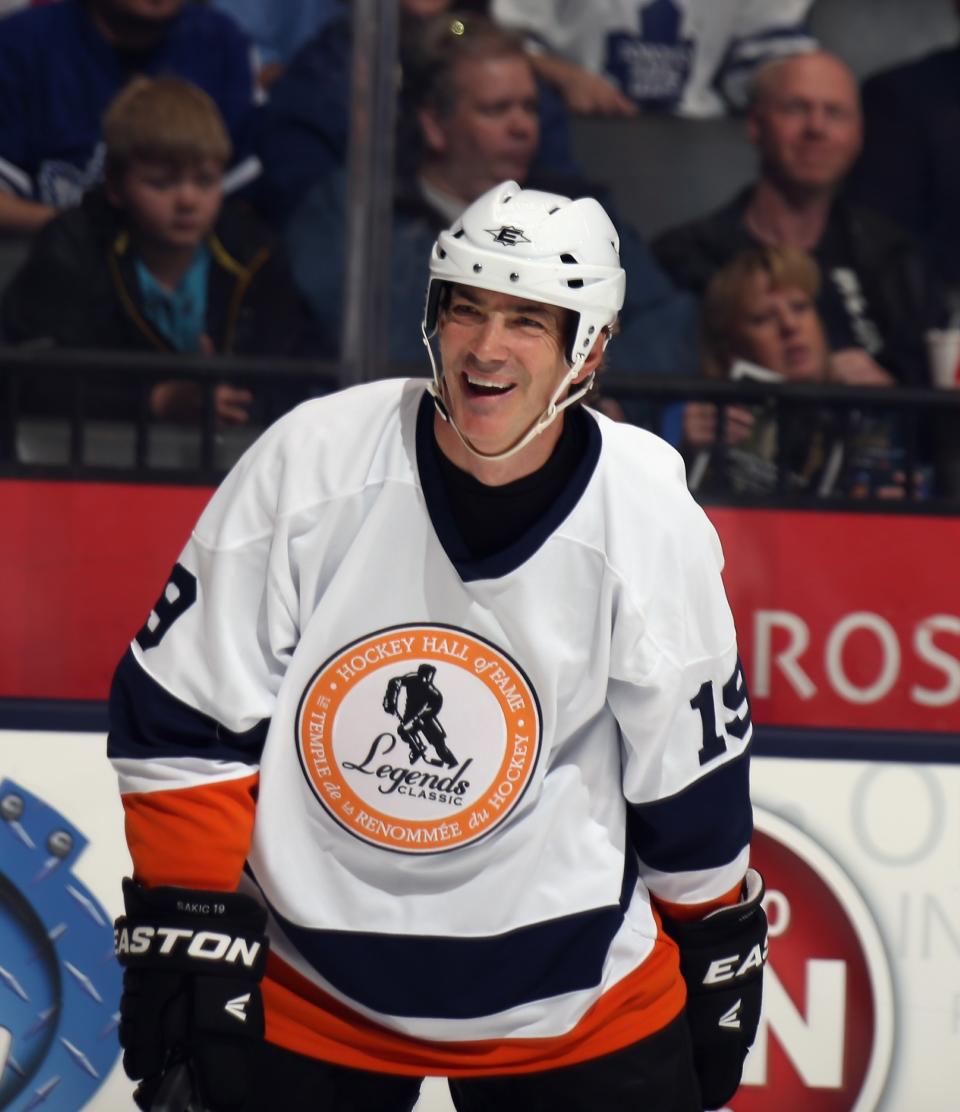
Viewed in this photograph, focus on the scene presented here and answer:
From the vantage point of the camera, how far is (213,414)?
2605 mm

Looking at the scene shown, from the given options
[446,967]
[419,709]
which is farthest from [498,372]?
[446,967]

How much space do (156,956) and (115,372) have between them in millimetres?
1257

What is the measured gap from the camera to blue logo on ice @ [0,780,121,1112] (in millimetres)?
2359

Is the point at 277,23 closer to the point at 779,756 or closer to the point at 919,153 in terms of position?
the point at 919,153

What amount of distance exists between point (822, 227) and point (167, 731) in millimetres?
1557

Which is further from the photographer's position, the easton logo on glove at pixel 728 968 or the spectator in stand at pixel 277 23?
the spectator in stand at pixel 277 23

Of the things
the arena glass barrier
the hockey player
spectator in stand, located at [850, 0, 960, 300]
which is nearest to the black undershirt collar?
the hockey player

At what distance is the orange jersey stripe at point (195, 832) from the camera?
1.55 meters

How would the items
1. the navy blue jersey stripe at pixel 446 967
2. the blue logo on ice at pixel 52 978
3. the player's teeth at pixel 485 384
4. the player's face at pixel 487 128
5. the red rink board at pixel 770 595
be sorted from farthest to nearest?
the player's face at pixel 487 128 → the red rink board at pixel 770 595 → the blue logo on ice at pixel 52 978 → the navy blue jersey stripe at pixel 446 967 → the player's teeth at pixel 485 384

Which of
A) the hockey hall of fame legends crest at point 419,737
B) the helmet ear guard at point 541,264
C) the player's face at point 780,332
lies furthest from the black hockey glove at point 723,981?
the player's face at point 780,332

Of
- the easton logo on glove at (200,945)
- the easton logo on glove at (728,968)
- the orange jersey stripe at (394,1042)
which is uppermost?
the easton logo on glove at (200,945)

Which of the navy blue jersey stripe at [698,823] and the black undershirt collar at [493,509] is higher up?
the black undershirt collar at [493,509]

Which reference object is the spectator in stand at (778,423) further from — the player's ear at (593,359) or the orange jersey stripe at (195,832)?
the orange jersey stripe at (195,832)

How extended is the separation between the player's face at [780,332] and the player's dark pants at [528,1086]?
4.07 ft
